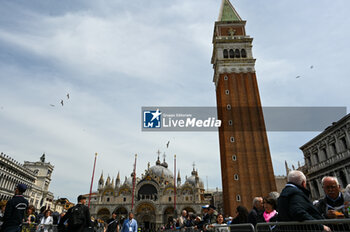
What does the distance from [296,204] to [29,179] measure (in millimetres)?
55920

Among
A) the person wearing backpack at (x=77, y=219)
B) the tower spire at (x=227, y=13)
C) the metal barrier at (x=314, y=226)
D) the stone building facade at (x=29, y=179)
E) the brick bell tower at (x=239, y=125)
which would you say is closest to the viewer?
the metal barrier at (x=314, y=226)

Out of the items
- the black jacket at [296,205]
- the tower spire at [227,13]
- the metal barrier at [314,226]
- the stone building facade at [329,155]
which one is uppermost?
the tower spire at [227,13]

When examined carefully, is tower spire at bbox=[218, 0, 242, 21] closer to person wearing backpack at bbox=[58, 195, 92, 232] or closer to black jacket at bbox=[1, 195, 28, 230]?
person wearing backpack at bbox=[58, 195, 92, 232]

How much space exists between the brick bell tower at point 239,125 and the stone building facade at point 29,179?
3471 centimetres

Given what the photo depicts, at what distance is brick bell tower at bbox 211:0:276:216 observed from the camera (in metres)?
29.2

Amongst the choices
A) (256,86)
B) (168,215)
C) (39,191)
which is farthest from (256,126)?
(39,191)

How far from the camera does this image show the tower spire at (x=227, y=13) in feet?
141

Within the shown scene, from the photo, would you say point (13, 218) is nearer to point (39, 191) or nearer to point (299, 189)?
point (299, 189)

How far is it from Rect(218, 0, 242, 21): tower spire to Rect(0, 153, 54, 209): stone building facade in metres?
45.0

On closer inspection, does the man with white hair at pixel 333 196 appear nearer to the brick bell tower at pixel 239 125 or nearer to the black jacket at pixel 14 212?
the black jacket at pixel 14 212

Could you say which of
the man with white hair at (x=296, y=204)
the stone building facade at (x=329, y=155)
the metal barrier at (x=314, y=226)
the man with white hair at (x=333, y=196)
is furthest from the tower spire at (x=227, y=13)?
the metal barrier at (x=314, y=226)

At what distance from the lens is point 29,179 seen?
47.5m

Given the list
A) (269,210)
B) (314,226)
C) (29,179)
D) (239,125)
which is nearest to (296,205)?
(314,226)

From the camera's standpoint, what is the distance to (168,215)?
47156mm
